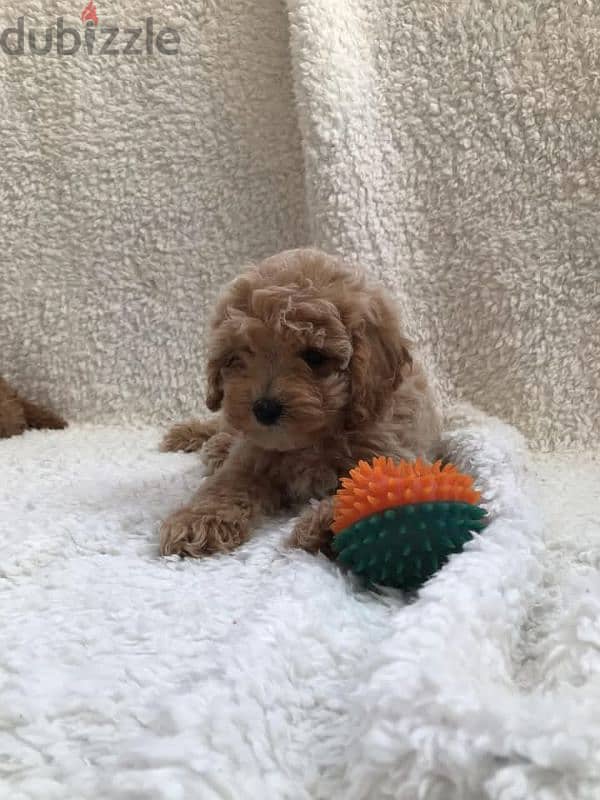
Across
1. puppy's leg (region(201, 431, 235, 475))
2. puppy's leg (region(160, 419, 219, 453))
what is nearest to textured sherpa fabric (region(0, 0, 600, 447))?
puppy's leg (region(160, 419, 219, 453))

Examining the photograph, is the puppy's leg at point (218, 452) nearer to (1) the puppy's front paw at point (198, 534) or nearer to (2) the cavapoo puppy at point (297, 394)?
(2) the cavapoo puppy at point (297, 394)

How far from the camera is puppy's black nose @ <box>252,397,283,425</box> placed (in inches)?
58.6

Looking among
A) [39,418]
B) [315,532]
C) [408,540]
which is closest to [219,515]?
[315,532]

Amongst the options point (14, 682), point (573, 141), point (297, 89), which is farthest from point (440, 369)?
point (14, 682)

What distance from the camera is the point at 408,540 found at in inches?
46.0

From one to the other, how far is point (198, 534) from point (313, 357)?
1.40 feet

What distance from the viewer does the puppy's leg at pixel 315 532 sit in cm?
135

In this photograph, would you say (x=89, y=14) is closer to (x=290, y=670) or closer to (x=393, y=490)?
(x=393, y=490)

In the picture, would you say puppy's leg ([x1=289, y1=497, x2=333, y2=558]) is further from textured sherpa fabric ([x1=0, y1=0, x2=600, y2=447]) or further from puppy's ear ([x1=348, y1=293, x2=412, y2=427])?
textured sherpa fabric ([x1=0, y1=0, x2=600, y2=447])

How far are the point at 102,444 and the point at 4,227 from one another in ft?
3.05

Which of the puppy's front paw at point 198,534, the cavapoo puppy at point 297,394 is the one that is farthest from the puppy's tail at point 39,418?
the puppy's front paw at point 198,534

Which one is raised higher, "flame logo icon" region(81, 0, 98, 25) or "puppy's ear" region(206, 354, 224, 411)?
"flame logo icon" region(81, 0, 98, 25)

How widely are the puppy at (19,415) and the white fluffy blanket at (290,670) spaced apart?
1020mm

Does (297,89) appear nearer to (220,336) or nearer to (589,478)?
(220,336)
